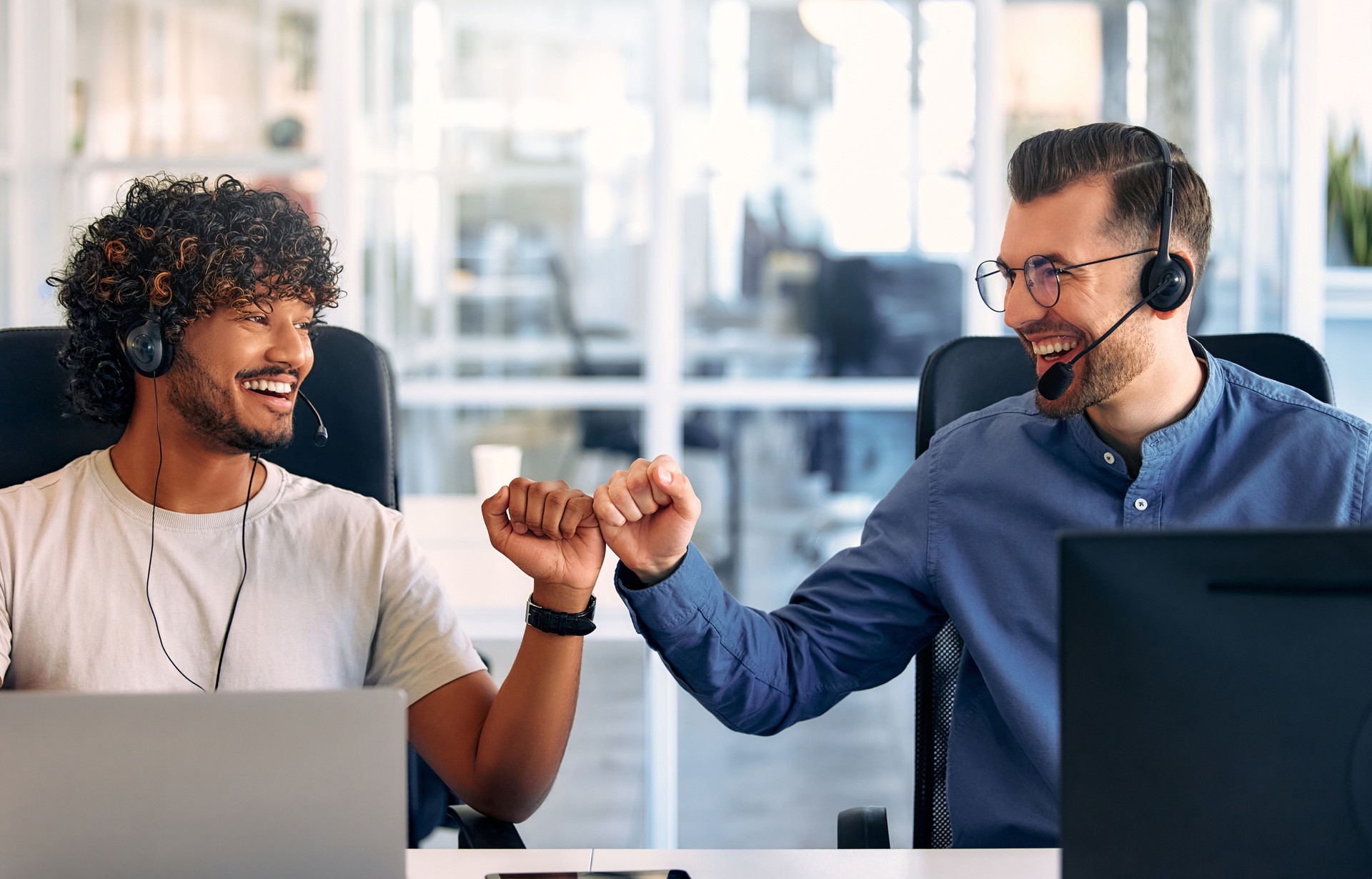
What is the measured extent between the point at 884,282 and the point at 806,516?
1134 mm

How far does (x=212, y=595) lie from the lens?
1.22 meters

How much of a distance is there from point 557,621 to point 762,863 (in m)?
0.34

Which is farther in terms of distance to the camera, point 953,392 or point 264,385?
point 953,392

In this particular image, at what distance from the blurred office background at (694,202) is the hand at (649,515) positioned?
2.69 feet

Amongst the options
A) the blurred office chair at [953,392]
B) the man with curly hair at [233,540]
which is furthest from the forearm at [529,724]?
the blurred office chair at [953,392]

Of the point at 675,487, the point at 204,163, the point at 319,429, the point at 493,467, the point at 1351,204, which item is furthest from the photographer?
the point at 204,163

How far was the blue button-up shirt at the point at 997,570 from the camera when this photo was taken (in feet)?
3.86

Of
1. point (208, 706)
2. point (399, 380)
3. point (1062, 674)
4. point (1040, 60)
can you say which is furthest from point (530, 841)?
point (1040, 60)

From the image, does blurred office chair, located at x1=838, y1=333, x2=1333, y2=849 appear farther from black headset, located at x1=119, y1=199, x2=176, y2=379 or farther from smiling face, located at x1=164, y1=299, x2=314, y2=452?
black headset, located at x1=119, y1=199, x2=176, y2=379

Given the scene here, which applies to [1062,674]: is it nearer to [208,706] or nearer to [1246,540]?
[1246,540]

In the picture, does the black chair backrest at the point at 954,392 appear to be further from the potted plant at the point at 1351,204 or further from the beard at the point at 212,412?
the potted plant at the point at 1351,204

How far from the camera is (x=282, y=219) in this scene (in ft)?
4.36

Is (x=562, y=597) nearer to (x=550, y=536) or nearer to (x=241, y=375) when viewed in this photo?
(x=550, y=536)

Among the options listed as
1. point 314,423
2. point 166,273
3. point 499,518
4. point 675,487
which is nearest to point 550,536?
point 499,518
